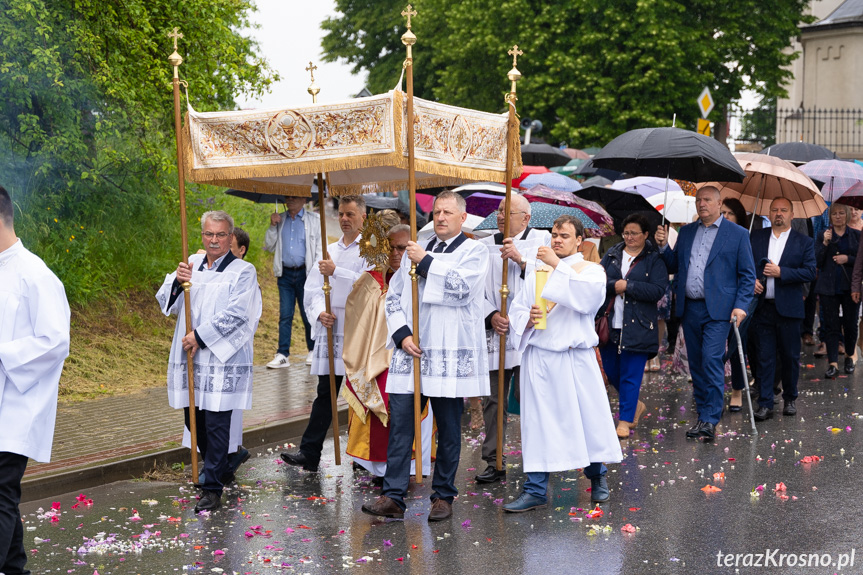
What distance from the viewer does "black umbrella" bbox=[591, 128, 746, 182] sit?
9.19 metres

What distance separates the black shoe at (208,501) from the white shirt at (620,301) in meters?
4.00

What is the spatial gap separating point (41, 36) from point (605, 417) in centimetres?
823

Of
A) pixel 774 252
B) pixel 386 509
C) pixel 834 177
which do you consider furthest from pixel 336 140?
pixel 834 177

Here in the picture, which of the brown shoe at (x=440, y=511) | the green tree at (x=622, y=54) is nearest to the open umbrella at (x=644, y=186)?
the brown shoe at (x=440, y=511)

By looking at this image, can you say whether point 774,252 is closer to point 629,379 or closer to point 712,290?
point 712,290

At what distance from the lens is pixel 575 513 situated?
6867 mm

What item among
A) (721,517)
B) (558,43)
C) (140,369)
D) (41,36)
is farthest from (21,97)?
(558,43)

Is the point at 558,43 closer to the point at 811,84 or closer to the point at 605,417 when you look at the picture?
the point at 811,84

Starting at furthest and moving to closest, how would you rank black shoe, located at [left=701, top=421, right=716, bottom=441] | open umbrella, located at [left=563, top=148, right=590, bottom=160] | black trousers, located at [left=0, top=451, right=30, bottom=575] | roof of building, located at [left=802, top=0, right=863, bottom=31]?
roof of building, located at [left=802, top=0, right=863, bottom=31] < open umbrella, located at [left=563, top=148, right=590, bottom=160] < black shoe, located at [left=701, top=421, right=716, bottom=441] < black trousers, located at [left=0, top=451, right=30, bottom=575]

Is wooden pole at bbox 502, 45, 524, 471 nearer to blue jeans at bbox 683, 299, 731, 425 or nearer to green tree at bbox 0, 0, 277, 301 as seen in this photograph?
blue jeans at bbox 683, 299, 731, 425

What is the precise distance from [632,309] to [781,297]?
6.10 ft

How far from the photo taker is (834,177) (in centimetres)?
1249

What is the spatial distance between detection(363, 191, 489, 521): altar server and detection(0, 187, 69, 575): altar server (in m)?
2.33

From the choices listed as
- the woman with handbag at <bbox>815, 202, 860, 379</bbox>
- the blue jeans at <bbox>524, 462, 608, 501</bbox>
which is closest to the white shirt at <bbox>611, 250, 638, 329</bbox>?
the blue jeans at <bbox>524, 462, 608, 501</bbox>
